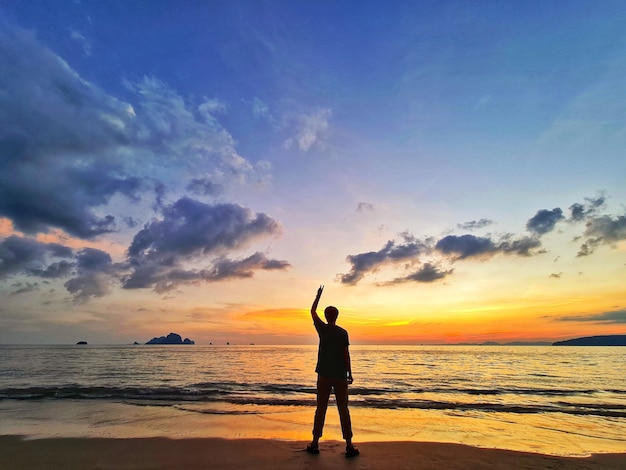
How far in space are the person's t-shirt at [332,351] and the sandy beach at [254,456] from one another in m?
1.65

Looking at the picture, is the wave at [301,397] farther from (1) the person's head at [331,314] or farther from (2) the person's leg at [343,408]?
(1) the person's head at [331,314]

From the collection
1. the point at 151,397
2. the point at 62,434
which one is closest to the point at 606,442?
the point at 62,434

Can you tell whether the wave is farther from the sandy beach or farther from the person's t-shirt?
the person's t-shirt

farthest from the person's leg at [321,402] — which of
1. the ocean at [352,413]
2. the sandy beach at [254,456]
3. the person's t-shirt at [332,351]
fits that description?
the ocean at [352,413]

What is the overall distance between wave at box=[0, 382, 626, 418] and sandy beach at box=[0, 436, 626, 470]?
238 inches

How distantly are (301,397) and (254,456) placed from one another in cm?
1168

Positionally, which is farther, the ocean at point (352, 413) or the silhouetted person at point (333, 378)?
the ocean at point (352, 413)

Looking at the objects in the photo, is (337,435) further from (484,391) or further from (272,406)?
(484,391)

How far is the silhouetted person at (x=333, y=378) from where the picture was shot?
7.63m

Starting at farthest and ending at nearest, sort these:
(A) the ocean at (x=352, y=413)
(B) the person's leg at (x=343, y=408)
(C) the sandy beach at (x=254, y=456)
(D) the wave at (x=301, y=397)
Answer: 1. (D) the wave at (x=301, y=397)
2. (A) the ocean at (x=352, y=413)
3. (B) the person's leg at (x=343, y=408)
4. (C) the sandy beach at (x=254, y=456)

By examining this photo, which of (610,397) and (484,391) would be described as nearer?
(610,397)

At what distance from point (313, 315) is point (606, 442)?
931 centimetres

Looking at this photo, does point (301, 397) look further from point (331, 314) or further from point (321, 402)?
point (331, 314)

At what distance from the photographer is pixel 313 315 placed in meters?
8.12
